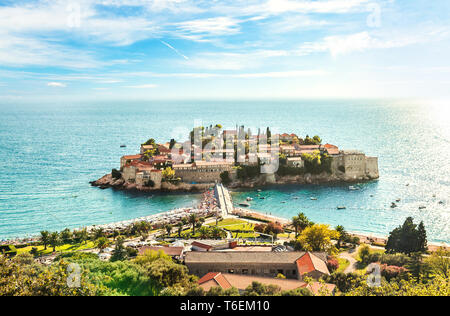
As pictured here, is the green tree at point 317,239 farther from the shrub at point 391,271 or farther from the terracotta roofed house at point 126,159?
the terracotta roofed house at point 126,159

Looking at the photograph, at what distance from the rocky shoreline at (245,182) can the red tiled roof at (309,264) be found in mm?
25728

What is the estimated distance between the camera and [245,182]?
4694 centimetres

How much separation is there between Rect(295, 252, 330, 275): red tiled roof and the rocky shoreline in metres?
25.7

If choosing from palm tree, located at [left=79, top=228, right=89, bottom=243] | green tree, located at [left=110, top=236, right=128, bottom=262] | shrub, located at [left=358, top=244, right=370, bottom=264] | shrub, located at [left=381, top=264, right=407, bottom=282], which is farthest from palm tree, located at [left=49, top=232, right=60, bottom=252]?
shrub, located at [left=381, top=264, right=407, bottom=282]

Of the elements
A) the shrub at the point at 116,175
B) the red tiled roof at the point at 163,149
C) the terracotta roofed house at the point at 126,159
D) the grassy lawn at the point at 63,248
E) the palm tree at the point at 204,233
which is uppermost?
the red tiled roof at the point at 163,149

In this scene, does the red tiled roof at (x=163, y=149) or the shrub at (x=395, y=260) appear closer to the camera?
the shrub at (x=395, y=260)

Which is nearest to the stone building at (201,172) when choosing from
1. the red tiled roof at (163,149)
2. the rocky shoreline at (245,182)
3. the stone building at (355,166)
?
the rocky shoreline at (245,182)

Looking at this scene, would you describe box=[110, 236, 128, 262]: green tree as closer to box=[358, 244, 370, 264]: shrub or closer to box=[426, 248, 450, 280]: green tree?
box=[358, 244, 370, 264]: shrub

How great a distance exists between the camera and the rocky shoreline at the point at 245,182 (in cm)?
4550

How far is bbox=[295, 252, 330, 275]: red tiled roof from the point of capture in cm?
1917

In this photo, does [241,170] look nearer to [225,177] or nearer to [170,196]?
[225,177]
